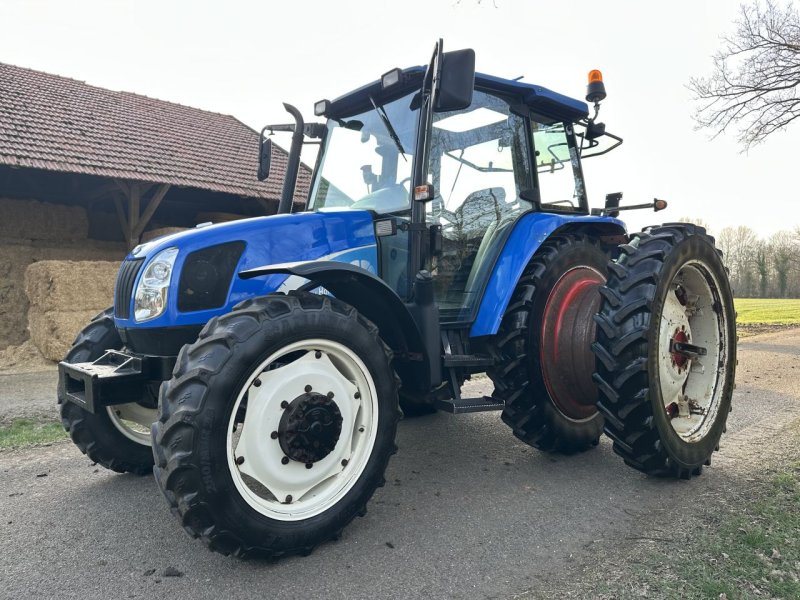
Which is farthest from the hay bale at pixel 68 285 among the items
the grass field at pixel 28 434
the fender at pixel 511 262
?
the fender at pixel 511 262

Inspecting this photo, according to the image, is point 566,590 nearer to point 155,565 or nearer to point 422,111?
point 155,565

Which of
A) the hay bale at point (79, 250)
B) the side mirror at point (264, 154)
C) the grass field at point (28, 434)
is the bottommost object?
the grass field at point (28, 434)

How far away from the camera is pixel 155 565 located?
2.33 meters

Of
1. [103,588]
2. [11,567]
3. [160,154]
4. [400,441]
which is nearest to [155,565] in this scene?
[103,588]

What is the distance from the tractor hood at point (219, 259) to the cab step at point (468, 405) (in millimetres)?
1033

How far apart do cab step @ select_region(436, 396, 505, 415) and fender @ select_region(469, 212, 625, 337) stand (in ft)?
1.35

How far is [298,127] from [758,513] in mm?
3452

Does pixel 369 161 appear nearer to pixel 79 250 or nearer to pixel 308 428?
pixel 308 428

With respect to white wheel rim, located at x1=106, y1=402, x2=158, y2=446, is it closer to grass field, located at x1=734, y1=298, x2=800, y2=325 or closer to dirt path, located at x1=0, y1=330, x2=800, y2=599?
dirt path, located at x1=0, y1=330, x2=800, y2=599

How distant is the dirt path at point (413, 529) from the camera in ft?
7.18

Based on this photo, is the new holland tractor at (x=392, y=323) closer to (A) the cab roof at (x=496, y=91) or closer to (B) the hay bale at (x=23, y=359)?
(A) the cab roof at (x=496, y=91)

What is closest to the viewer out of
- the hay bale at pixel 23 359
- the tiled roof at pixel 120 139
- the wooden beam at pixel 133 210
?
the hay bale at pixel 23 359

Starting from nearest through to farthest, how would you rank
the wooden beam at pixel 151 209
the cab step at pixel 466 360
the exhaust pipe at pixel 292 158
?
the cab step at pixel 466 360 → the exhaust pipe at pixel 292 158 → the wooden beam at pixel 151 209

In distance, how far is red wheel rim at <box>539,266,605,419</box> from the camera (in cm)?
346
